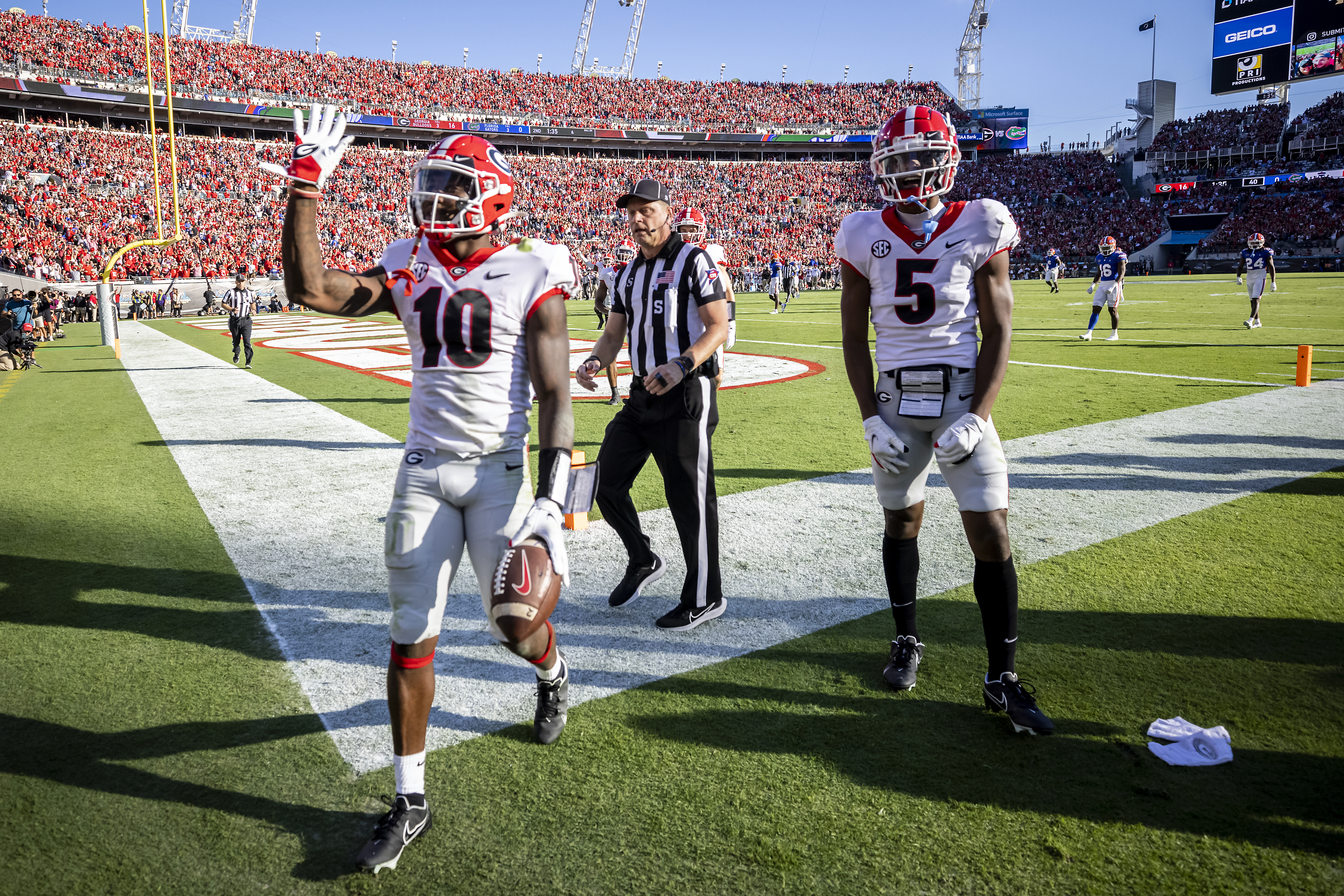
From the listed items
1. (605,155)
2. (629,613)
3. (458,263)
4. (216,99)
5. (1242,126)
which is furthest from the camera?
(605,155)

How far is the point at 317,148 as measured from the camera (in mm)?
2660

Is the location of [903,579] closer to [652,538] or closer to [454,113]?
[652,538]

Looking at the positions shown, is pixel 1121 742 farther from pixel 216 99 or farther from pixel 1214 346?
pixel 216 99

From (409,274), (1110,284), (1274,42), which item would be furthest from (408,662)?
(1274,42)

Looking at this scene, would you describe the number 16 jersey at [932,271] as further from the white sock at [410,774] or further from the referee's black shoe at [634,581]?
the white sock at [410,774]

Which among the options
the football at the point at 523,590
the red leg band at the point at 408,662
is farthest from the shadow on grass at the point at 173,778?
the football at the point at 523,590

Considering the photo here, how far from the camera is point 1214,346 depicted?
14.2 m

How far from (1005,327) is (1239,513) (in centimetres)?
343

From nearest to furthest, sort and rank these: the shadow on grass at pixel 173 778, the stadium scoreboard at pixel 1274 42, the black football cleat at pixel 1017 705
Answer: the shadow on grass at pixel 173 778 < the black football cleat at pixel 1017 705 < the stadium scoreboard at pixel 1274 42

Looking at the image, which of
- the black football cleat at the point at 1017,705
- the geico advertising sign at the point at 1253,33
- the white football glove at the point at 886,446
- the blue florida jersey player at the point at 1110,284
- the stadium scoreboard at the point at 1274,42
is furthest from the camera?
the geico advertising sign at the point at 1253,33

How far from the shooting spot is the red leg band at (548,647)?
2834 millimetres

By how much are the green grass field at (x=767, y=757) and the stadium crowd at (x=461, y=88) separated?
5521 cm

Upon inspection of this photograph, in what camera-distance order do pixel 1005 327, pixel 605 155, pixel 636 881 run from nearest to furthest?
pixel 636 881 < pixel 1005 327 < pixel 605 155

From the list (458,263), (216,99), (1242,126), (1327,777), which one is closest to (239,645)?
(458,263)
